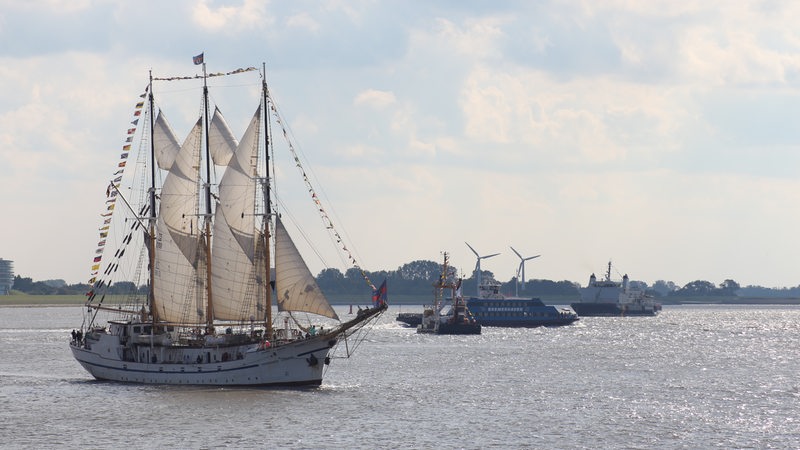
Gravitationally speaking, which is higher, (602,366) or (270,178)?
(270,178)

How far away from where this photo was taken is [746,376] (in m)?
99.1

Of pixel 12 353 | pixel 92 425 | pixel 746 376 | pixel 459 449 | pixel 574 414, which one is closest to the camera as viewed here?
pixel 459 449

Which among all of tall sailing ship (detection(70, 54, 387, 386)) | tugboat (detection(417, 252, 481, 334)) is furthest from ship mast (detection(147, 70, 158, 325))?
tugboat (detection(417, 252, 481, 334))

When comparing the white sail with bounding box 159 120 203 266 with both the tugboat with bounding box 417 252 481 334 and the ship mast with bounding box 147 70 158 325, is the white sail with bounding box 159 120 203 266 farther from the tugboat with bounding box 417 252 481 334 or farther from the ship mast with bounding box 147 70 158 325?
the tugboat with bounding box 417 252 481 334

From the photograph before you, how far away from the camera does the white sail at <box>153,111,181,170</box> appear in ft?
298

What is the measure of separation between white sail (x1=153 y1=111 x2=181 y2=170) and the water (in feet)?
54.8

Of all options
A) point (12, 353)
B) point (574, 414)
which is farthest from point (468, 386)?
point (12, 353)

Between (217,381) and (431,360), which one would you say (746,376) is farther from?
(217,381)

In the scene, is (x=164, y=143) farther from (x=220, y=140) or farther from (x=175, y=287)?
(x=175, y=287)

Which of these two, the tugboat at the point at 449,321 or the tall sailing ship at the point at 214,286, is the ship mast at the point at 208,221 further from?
the tugboat at the point at 449,321

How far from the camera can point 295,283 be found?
80.7m

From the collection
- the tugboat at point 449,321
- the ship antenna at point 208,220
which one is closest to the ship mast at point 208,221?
the ship antenna at point 208,220

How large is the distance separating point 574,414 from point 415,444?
15.3 meters

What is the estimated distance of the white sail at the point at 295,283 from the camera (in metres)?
80.6
